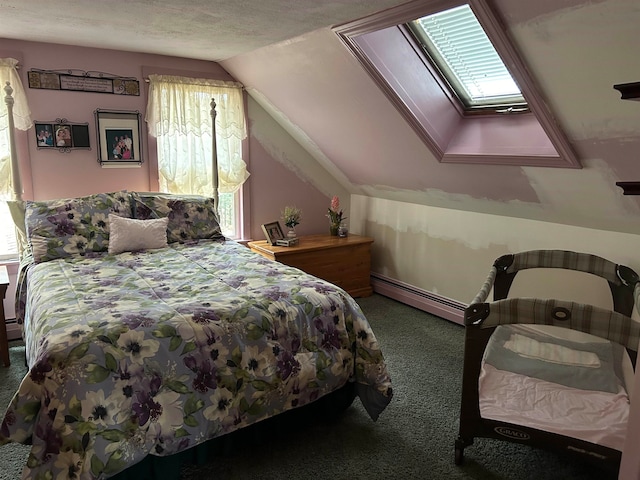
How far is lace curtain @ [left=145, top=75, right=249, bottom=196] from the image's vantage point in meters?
3.66

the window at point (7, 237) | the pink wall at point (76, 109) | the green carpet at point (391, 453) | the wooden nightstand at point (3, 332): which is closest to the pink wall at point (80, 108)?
the pink wall at point (76, 109)

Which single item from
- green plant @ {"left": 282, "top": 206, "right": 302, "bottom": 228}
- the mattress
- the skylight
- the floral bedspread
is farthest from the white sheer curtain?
the mattress

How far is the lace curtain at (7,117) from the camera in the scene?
312 centimetres

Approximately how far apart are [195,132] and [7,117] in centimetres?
126

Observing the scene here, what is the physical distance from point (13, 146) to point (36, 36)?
721 mm

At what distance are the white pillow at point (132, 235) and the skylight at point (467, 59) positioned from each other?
2.02 m

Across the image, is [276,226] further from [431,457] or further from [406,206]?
[431,457]

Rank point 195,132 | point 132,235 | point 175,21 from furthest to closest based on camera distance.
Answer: point 195,132 → point 132,235 → point 175,21

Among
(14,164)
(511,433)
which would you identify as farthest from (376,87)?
(14,164)

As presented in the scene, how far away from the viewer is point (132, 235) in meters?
3.03

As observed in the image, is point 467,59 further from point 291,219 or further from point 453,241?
point 291,219

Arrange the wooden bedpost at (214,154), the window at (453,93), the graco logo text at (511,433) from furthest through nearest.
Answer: the wooden bedpost at (214,154) < the window at (453,93) < the graco logo text at (511,433)

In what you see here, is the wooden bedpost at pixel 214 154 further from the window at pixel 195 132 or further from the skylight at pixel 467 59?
the skylight at pixel 467 59

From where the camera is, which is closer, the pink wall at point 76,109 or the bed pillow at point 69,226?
the bed pillow at point 69,226
